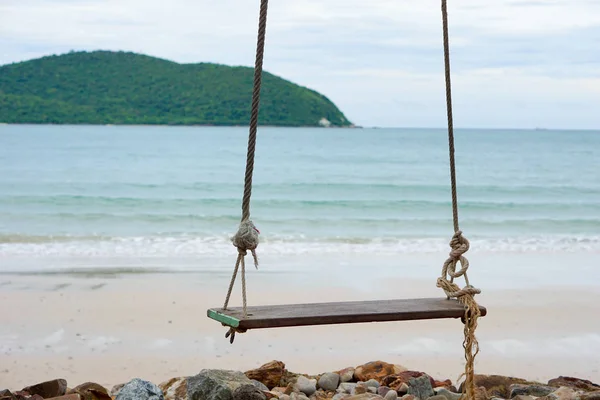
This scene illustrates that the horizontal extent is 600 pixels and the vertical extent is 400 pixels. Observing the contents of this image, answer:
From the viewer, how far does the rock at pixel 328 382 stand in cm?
462

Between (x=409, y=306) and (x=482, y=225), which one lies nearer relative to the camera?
(x=409, y=306)

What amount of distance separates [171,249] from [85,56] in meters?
52.3

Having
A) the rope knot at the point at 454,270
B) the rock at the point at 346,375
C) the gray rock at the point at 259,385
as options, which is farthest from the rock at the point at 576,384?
the gray rock at the point at 259,385

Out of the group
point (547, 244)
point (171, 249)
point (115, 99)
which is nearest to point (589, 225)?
point (547, 244)

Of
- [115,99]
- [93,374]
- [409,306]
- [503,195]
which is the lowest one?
[93,374]

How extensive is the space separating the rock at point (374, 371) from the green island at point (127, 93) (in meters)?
51.3

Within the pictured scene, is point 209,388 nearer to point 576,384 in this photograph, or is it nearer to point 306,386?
point 306,386

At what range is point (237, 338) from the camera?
20.3 feet

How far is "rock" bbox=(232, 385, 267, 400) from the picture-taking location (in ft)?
13.2

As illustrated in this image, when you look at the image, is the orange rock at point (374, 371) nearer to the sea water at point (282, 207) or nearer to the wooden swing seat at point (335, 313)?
the wooden swing seat at point (335, 313)

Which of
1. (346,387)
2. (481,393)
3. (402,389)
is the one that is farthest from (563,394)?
(346,387)

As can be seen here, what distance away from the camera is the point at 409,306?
3.29 metres

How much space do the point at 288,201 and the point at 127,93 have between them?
42.3 meters

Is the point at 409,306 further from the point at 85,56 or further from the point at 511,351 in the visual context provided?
the point at 85,56
